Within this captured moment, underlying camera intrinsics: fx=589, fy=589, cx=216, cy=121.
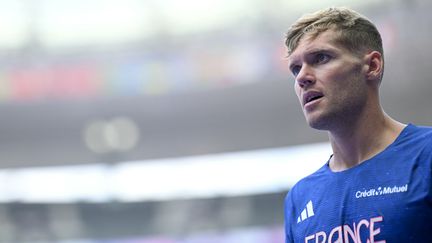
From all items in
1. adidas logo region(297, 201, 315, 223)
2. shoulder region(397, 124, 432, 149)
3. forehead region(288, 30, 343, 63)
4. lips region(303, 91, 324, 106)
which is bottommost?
adidas logo region(297, 201, 315, 223)

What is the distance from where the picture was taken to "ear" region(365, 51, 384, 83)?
1.78m

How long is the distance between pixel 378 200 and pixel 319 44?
19.3 inches

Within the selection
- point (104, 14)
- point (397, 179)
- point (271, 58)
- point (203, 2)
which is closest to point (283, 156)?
point (271, 58)

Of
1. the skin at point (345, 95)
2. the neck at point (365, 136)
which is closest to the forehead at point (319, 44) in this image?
the skin at point (345, 95)

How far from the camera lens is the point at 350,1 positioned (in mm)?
9305

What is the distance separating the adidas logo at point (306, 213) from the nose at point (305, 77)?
0.37m

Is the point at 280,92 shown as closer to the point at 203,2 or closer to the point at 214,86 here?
the point at 214,86

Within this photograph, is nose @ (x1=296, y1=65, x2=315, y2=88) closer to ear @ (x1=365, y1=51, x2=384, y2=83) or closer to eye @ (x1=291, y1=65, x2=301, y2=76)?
eye @ (x1=291, y1=65, x2=301, y2=76)

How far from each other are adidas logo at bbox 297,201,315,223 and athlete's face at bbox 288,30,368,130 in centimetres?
25

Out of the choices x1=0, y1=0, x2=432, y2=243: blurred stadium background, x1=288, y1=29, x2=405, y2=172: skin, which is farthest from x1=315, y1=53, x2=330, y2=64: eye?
x1=0, y1=0, x2=432, y2=243: blurred stadium background

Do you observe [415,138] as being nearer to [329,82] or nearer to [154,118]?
[329,82]

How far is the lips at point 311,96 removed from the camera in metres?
1.74

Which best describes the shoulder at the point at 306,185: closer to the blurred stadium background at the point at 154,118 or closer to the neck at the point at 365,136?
the neck at the point at 365,136

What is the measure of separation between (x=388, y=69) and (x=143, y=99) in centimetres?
437
